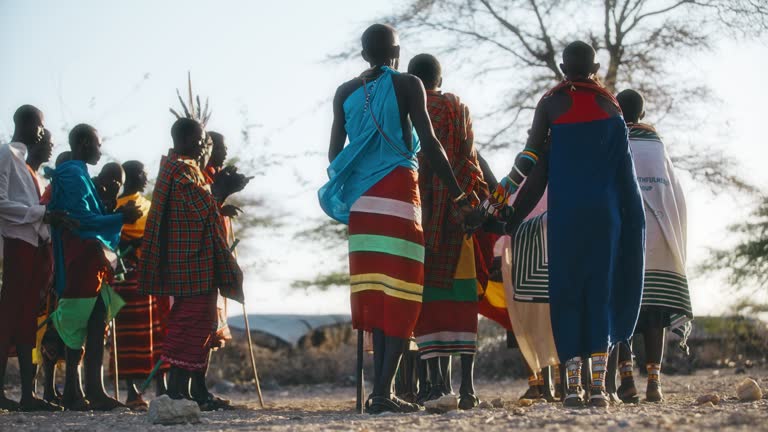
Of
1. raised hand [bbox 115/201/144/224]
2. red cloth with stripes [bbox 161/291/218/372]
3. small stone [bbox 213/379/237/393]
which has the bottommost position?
small stone [bbox 213/379/237/393]

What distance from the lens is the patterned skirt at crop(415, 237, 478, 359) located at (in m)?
7.00

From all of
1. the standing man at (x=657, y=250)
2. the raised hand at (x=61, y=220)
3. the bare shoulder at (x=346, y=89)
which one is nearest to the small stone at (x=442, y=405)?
the standing man at (x=657, y=250)

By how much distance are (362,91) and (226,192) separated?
1.92 meters

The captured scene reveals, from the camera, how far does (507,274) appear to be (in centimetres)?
779

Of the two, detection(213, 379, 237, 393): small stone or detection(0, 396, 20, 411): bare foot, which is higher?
detection(213, 379, 237, 393): small stone

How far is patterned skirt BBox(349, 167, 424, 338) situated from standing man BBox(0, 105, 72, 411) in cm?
249

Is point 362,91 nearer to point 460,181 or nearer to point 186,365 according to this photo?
point 460,181

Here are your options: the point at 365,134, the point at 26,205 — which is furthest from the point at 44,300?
the point at 365,134

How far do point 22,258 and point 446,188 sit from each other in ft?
10.1

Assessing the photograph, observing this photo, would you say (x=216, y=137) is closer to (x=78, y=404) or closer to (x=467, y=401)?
(x=78, y=404)

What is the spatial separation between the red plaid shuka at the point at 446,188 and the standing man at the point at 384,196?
424mm

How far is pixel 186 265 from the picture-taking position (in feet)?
23.9

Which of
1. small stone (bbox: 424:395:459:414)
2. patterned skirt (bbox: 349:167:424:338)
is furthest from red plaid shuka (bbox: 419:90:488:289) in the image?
small stone (bbox: 424:395:459:414)

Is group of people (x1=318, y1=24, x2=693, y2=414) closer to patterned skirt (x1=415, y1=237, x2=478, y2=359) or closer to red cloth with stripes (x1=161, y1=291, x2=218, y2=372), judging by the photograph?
patterned skirt (x1=415, y1=237, x2=478, y2=359)
